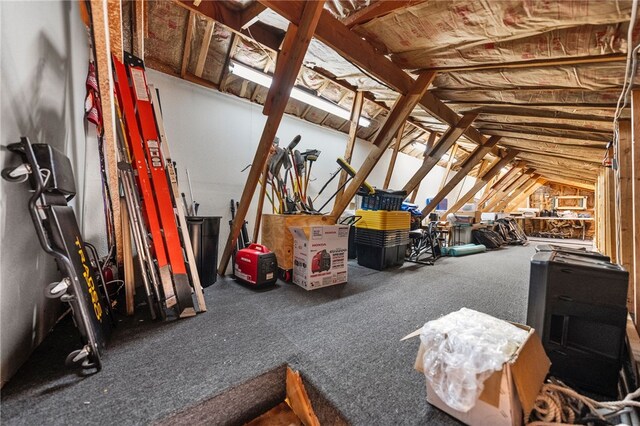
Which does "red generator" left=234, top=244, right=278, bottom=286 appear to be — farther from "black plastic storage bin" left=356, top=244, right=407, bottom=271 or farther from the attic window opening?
the attic window opening

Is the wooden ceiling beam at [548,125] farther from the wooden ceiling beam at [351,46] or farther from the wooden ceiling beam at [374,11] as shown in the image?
the wooden ceiling beam at [374,11]

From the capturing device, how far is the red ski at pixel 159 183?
1.84m

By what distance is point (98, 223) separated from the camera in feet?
7.40

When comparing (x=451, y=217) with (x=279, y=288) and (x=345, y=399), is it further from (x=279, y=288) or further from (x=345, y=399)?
(x=345, y=399)

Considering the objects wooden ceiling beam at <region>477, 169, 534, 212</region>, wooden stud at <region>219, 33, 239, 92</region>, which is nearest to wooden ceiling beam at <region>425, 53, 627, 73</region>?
wooden stud at <region>219, 33, 239, 92</region>

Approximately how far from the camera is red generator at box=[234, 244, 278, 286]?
2.47 meters

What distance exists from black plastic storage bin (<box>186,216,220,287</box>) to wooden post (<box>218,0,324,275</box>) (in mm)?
306

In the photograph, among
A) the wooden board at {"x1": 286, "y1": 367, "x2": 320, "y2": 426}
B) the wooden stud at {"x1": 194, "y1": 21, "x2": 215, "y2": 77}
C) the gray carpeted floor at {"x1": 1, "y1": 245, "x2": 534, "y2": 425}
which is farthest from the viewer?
the wooden stud at {"x1": 194, "y1": 21, "x2": 215, "y2": 77}

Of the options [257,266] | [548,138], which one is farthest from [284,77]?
[548,138]

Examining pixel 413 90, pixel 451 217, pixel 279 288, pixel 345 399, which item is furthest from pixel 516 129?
pixel 345 399

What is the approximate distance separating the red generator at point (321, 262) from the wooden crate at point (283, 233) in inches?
14.3

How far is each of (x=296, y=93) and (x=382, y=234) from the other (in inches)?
94.8

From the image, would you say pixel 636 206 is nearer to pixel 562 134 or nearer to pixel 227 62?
pixel 562 134

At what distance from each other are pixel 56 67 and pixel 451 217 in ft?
21.3
